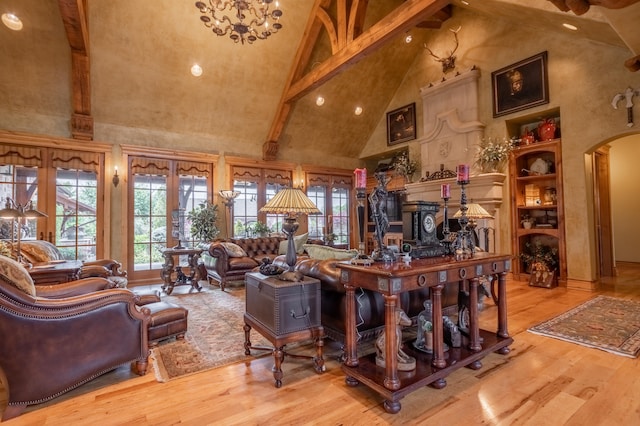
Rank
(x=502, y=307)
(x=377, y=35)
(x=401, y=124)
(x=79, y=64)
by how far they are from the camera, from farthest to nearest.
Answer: (x=401, y=124)
(x=79, y=64)
(x=377, y=35)
(x=502, y=307)

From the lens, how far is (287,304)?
2283mm

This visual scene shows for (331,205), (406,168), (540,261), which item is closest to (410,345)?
(540,261)

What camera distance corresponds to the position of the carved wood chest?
2252 mm

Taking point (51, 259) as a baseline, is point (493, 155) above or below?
above

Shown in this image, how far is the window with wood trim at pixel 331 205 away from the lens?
8.81m

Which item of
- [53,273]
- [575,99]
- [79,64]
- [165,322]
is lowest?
[165,322]

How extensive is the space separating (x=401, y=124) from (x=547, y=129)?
11.4 ft

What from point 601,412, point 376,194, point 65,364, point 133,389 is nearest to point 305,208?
point 376,194

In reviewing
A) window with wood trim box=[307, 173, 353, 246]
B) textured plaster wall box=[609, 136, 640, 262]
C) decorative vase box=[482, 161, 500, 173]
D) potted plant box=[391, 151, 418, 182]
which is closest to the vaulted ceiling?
window with wood trim box=[307, 173, 353, 246]

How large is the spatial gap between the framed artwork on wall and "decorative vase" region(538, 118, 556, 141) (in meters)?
2.85

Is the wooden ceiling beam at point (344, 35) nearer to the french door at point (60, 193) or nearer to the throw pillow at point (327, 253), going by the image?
the throw pillow at point (327, 253)

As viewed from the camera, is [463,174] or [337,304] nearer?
[337,304]

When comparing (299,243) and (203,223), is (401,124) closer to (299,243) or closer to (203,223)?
(299,243)

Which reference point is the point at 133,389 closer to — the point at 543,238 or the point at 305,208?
the point at 305,208
